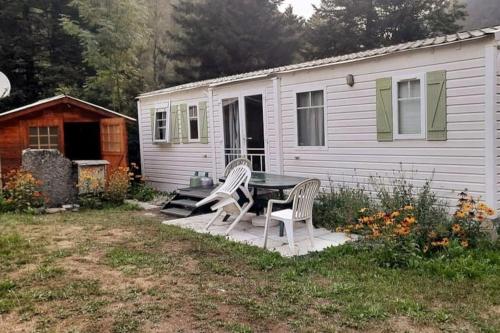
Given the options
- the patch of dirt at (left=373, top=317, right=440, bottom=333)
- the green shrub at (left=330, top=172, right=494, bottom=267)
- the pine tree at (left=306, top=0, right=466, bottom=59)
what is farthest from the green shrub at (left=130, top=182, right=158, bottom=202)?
the pine tree at (left=306, top=0, right=466, bottom=59)

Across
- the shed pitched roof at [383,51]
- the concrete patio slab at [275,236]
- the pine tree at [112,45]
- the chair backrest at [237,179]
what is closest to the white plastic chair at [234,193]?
the chair backrest at [237,179]

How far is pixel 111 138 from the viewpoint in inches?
403

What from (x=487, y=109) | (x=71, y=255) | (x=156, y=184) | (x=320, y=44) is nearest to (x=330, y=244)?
(x=487, y=109)

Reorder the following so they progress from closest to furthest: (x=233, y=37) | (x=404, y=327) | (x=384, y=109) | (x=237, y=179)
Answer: (x=404, y=327), (x=237, y=179), (x=384, y=109), (x=233, y=37)

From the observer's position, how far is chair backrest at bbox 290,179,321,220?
5.12 m

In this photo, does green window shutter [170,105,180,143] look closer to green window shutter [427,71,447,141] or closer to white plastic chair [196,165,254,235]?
white plastic chair [196,165,254,235]

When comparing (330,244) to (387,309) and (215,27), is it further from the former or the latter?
(215,27)

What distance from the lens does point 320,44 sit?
18703mm

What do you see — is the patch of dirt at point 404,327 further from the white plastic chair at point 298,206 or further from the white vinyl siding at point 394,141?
the white vinyl siding at point 394,141

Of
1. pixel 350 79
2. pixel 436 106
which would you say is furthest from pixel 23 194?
pixel 436 106

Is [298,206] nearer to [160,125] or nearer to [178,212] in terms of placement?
[178,212]

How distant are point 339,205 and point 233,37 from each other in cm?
1307

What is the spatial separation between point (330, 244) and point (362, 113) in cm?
231

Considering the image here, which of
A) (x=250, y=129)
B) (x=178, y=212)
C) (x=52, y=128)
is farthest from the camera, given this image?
(x=52, y=128)
